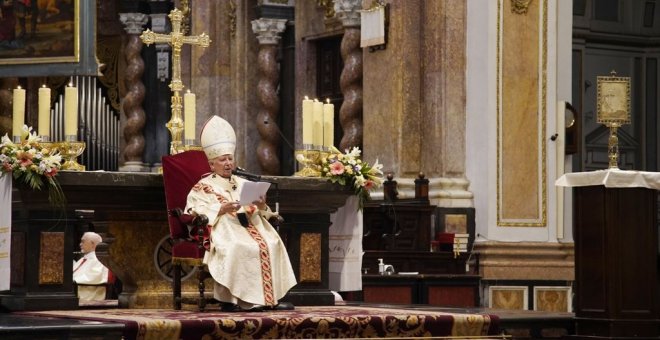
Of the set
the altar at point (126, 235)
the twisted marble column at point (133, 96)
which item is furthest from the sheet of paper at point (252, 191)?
the twisted marble column at point (133, 96)

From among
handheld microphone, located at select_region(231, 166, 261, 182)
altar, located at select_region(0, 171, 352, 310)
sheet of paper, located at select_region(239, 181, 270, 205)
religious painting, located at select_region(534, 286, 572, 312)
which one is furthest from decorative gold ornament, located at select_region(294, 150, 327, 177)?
religious painting, located at select_region(534, 286, 572, 312)

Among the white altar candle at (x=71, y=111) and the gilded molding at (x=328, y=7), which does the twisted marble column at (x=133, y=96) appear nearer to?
the gilded molding at (x=328, y=7)

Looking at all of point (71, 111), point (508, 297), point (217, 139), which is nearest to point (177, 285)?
point (217, 139)

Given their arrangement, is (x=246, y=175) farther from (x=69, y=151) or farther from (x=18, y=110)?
(x=18, y=110)

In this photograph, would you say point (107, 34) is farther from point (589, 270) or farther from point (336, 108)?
point (589, 270)

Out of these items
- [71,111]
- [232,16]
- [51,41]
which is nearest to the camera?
[71,111]

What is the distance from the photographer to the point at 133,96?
72.7 feet

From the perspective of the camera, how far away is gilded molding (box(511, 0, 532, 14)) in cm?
1653

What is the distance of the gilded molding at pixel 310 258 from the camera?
41.3 feet

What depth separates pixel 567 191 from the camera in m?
16.9

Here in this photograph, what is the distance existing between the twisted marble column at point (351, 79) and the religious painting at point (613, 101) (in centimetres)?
535

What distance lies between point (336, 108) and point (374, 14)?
246 centimetres

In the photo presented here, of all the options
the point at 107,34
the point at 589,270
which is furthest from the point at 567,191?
the point at 107,34

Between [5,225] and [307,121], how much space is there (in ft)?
8.06
